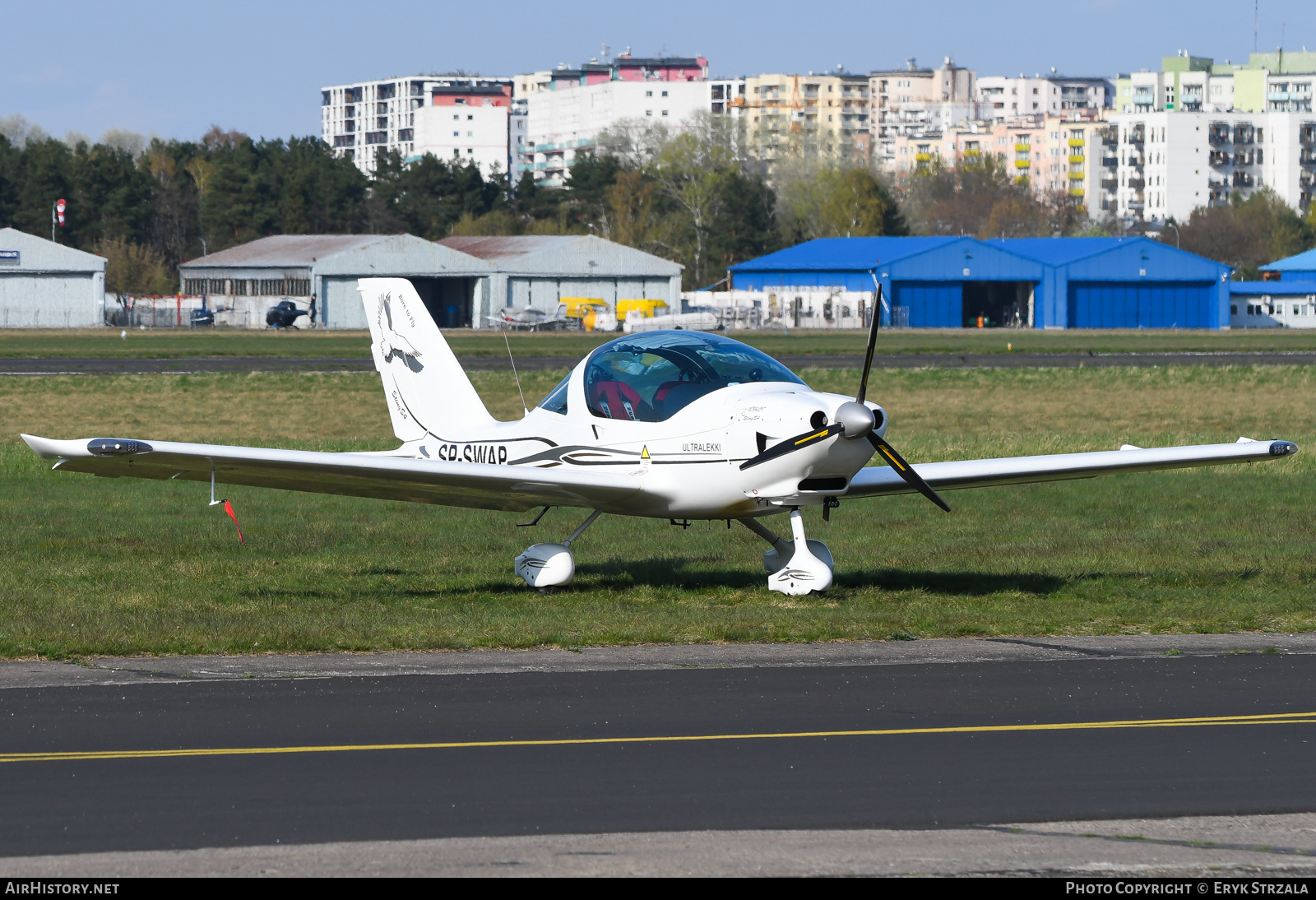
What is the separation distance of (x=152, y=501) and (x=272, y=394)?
67.2ft

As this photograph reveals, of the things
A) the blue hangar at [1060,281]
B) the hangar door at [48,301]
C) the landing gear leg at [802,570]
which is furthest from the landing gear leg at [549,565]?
the hangar door at [48,301]

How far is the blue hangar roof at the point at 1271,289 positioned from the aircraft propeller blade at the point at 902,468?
97.5 metres

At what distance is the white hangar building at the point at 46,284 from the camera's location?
94250 mm

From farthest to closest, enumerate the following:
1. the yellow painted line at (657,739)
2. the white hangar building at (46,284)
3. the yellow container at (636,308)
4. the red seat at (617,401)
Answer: the white hangar building at (46,284) → the yellow container at (636,308) → the red seat at (617,401) → the yellow painted line at (657,739)

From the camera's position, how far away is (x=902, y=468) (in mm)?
12523

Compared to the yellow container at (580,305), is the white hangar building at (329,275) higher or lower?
higher

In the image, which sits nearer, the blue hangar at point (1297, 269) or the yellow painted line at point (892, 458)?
the yellow painted line at point (892, 458)

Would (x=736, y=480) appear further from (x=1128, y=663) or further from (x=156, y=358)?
(x=156, y=358)


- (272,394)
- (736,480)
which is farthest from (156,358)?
(736,480)

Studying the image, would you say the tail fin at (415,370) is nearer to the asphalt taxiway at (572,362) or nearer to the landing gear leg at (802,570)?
the landing gear leg at (802,570)

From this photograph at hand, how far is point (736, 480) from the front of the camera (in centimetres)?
1248

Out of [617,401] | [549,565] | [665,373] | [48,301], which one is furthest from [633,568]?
[48,301]

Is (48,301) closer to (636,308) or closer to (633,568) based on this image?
(636,308)

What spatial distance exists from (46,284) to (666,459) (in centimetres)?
9050
